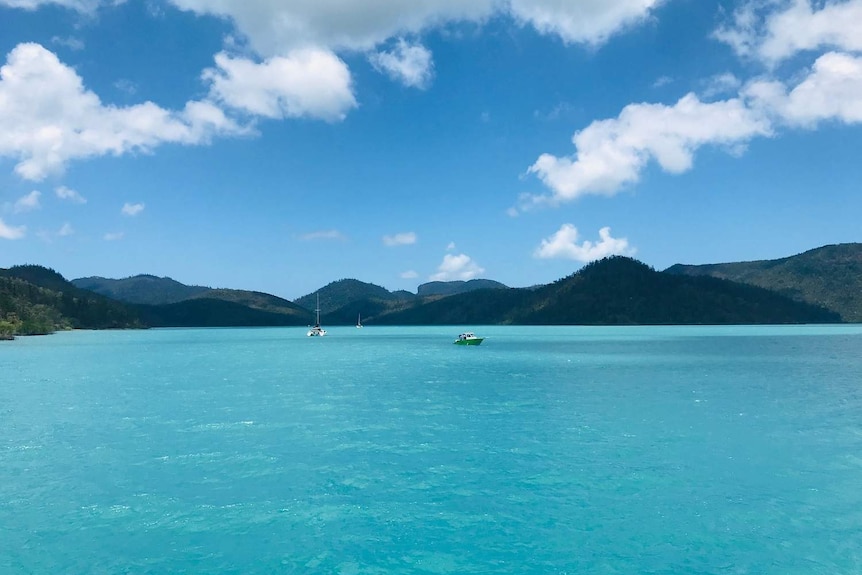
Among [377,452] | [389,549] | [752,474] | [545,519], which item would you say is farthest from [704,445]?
[389,549]

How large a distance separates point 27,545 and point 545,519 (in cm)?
1869

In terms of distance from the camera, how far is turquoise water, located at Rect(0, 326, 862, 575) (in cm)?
1948

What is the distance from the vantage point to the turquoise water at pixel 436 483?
19.5m

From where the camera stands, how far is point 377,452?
3391 cm

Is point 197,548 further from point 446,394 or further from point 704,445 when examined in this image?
point 446,394

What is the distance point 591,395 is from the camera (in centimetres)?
5656

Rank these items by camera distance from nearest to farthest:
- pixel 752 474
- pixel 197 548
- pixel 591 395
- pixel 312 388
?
pixel 197 548, pixel 752 474, pixel 591 395, pixel 312 388

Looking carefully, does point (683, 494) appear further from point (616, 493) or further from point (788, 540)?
point (788, 540)

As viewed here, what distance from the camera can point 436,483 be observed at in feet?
90.4

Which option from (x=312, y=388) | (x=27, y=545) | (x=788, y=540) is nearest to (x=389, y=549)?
(x=27, y=545)

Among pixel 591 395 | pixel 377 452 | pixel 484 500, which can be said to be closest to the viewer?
pixel 484 500

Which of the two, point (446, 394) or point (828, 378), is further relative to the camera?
point (828, 378)

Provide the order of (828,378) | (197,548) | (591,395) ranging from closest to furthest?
(197,548) → (591,395) → (828,378)

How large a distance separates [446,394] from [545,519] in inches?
1449
